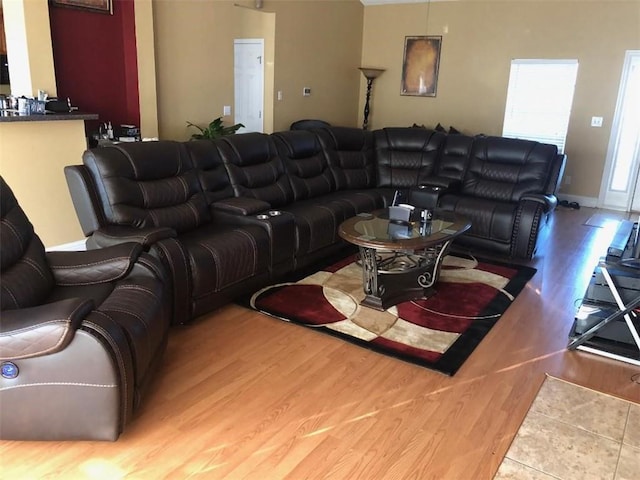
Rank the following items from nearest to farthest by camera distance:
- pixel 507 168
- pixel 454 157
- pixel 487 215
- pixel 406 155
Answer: pixel 487 215 < pixel 507 168 < pixel 454 157 < pixel 406 155

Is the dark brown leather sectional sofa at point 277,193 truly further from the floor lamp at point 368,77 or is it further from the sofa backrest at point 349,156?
the floor lamp at point 368,77

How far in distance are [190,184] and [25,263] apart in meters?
1.55

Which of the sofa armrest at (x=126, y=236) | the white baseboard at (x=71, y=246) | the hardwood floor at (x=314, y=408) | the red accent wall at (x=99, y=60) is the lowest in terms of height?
the hardwood floor at (x=314, y=408)

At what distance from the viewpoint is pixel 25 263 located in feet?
7.97

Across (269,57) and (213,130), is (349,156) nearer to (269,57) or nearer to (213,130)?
(213,130)

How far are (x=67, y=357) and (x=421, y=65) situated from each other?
23.5 feet

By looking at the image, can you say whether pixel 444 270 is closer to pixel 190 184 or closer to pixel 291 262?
pixel 291 262

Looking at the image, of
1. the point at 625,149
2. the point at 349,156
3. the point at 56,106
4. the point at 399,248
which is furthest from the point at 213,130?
the point at 625,149

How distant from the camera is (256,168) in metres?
4.43

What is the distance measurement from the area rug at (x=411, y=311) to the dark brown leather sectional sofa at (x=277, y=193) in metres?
0.26

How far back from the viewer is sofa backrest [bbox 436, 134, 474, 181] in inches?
213

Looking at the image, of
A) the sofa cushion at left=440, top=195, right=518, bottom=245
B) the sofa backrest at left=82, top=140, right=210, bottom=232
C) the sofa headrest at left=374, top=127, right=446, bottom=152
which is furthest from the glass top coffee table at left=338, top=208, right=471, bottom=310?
the sofa headrest at left=374, top=127, right=446, bottom=152

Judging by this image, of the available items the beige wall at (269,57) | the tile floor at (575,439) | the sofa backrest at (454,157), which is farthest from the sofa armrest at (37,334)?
the sofa backrest at (454,157)

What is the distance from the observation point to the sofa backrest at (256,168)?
4.25 meters
